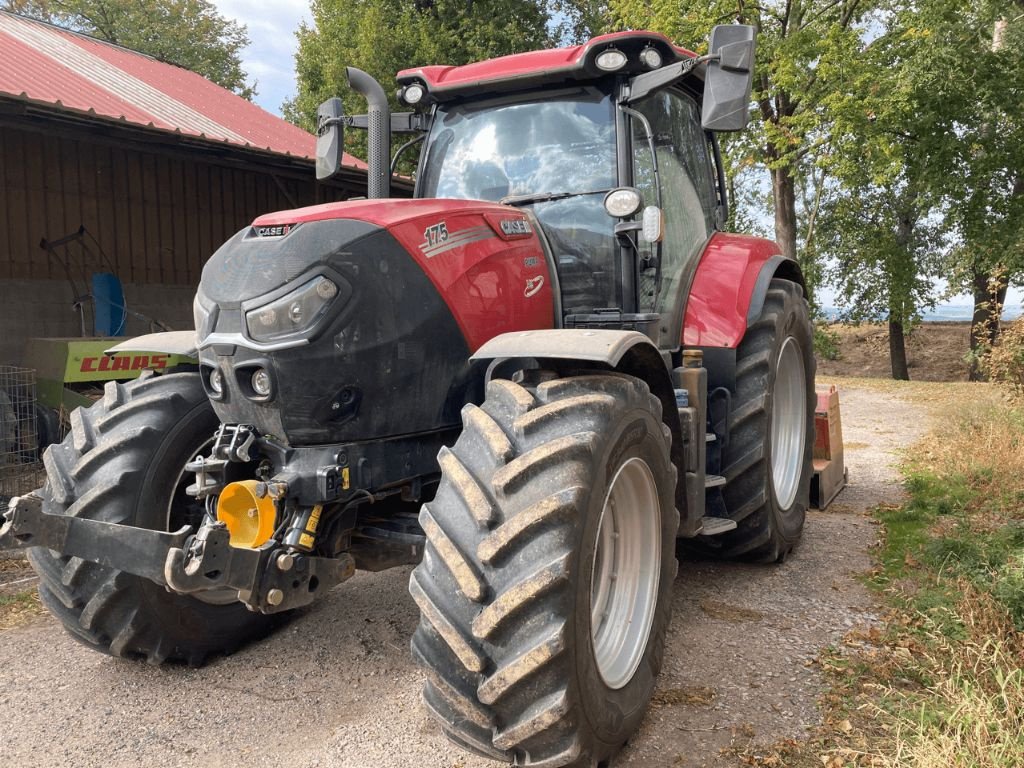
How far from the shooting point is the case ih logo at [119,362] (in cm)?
748

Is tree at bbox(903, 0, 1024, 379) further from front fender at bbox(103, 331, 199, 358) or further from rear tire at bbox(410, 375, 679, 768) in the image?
front fender at bbox(103, 331, 199, 358)

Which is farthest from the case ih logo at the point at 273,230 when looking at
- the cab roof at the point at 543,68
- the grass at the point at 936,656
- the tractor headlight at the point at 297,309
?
the grass at the point at 936,656

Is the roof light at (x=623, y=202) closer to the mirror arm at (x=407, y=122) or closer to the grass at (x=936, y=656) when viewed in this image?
the mirror arm at (x=407, y=122)

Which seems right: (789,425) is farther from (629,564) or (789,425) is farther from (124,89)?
(124,89)

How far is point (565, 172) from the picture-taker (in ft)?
11.8

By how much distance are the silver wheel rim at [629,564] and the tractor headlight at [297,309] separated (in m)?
1.11

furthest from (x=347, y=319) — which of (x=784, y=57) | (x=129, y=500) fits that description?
(x=784, y=57)

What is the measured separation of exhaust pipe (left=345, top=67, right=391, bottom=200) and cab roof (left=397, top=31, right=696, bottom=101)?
0.34 m

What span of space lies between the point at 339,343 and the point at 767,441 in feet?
7.60

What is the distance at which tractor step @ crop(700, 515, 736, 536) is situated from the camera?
3610 millimetres

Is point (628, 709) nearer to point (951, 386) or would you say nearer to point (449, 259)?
point (449, 259)

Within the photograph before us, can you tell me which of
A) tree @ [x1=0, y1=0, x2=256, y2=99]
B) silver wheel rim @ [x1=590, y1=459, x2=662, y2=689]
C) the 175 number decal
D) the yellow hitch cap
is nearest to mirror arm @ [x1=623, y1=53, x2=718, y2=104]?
the 175 number decal

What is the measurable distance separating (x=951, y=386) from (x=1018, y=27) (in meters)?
5.97

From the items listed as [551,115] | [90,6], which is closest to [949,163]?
[551,115]
